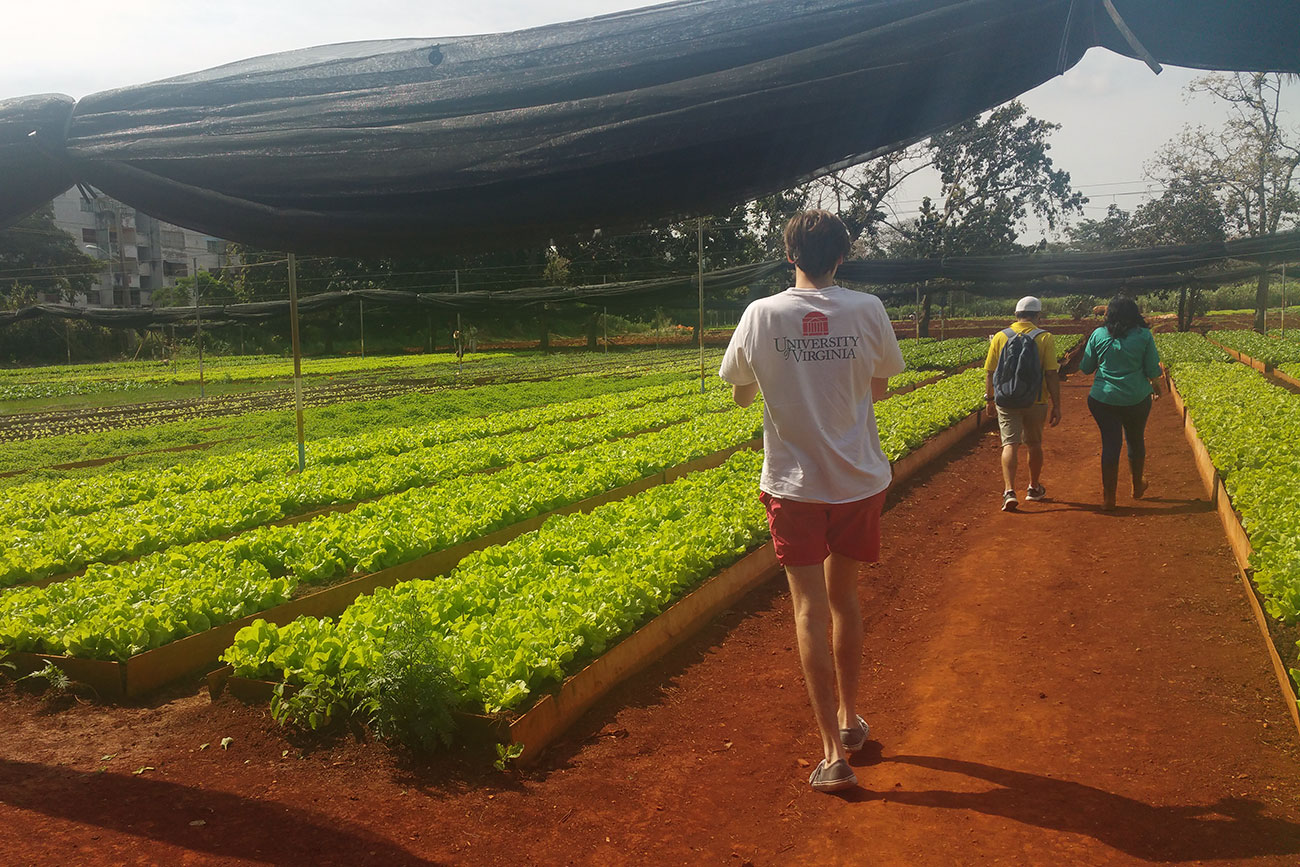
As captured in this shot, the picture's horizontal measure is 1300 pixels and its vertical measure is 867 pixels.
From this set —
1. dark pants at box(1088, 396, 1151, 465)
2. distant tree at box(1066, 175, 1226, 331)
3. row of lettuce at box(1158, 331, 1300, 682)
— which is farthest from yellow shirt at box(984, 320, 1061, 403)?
distant tree at box(1066, 175, 1226, 331)

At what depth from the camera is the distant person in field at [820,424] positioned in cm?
348

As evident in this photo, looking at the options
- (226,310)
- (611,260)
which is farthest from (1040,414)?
(611,260)

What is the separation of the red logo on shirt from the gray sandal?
1644 mm

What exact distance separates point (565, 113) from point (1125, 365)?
6.98 meters

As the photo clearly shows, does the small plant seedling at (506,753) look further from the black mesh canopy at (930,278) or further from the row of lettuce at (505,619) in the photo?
the black mesh canopy at (930,278)

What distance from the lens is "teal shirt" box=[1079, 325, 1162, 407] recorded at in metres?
8.34

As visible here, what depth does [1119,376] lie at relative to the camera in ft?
27.6

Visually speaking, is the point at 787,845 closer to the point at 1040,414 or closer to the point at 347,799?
the point at 347,799

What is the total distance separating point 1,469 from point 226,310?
23026 millimetres

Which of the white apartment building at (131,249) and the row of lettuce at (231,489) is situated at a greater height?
the white apartment building at (131,249)

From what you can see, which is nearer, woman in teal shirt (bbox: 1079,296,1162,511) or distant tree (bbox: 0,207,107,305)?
woman in teal shirt (bbox: 1079,296,1162,511)

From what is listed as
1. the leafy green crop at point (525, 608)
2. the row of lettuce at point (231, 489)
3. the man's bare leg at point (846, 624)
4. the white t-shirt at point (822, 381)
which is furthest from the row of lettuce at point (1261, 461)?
the row of lettuce at point (231, 489)

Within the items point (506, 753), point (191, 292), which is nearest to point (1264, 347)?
point (506, 753)

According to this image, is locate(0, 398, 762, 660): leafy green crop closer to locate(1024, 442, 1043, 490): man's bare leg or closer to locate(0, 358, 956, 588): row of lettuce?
locate(0, 358, 956, 588): row of lettuce
